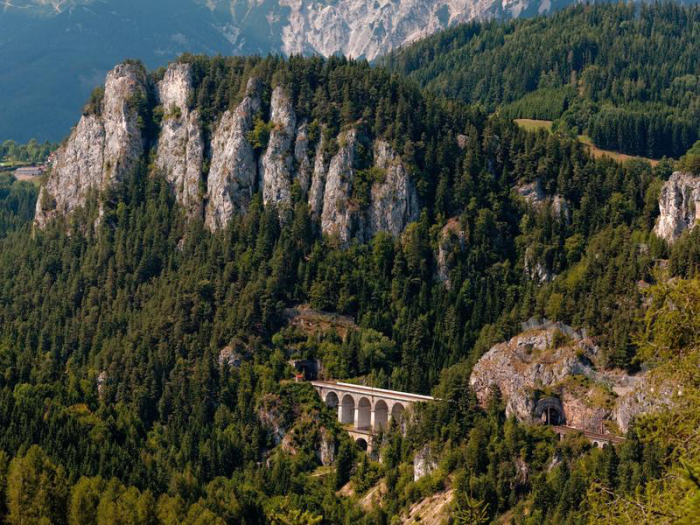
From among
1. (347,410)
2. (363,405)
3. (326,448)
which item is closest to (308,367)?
(347,410)

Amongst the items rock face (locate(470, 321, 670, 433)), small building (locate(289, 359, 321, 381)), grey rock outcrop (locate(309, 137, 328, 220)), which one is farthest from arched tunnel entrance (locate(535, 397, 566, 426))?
grey rock outcrop (locate(309, 137, 328, 220))

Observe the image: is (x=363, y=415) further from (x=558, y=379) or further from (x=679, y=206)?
(x=679, y=206)

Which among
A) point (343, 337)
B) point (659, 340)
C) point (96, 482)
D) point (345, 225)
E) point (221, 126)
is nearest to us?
point (659, 340)

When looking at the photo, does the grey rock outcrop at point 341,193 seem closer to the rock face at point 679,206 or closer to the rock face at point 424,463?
the rock face at point 679,206

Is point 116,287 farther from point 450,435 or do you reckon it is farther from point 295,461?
point 450,435

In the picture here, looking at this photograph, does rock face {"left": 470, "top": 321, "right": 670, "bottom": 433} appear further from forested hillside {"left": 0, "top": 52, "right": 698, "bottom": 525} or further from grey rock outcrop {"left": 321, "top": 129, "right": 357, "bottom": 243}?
grey rock outcrop {"left": 321, "top": 129, "right": 357, "bottom": 243}

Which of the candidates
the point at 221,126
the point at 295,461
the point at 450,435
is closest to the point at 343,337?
the point at 295,461

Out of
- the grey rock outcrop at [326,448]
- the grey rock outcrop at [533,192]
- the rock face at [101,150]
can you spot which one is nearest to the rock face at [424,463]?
the grey rock outcrop at [326,448]
